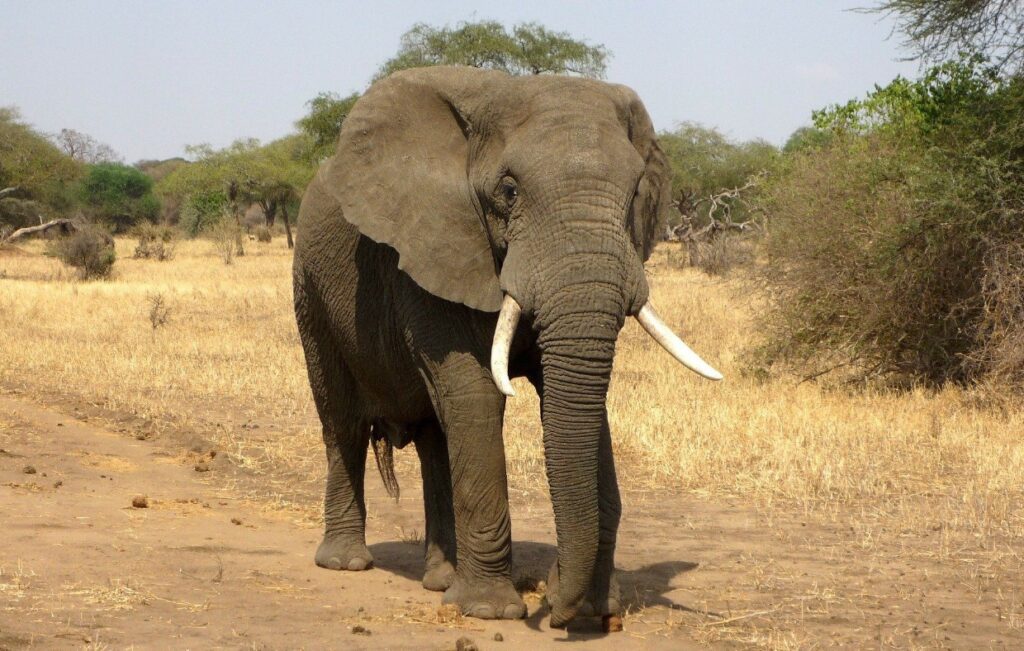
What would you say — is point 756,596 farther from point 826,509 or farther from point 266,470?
point 266,470

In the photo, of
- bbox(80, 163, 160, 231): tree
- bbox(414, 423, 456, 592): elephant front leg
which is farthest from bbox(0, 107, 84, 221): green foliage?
bbox(414, 423, 456, 592): elephant front leg

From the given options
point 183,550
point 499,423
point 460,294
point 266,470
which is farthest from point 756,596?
point 266,470

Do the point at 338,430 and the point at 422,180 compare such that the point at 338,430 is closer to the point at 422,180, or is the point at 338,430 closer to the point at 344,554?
the point at 344,554

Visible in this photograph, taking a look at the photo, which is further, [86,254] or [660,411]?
[86,254]

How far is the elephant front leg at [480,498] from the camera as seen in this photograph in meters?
5.21

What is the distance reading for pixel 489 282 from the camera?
5074 mm

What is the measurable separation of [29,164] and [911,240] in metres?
33.7

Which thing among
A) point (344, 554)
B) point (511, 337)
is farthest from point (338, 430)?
point (511, 337)

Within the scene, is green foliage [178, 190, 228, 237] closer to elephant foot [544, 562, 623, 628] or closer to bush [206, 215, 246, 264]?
bush [206, 215, 246, 264]

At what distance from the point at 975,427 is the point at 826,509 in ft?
8.58

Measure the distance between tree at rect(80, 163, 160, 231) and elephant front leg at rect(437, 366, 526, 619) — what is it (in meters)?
52.5

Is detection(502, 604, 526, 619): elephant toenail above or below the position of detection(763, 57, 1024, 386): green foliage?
below

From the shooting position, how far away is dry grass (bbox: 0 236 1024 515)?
8266 mm

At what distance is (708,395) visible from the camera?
444 inches
